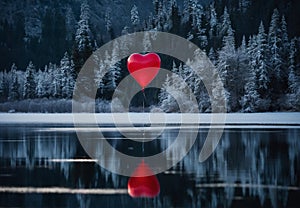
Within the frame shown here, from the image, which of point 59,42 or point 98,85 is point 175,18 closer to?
point 98,85

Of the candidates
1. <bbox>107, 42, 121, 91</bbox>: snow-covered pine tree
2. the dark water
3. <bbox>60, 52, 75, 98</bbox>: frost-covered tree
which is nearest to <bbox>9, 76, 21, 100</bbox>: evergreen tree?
<bbox>60, 52, 75, 98</bbox>: frost-covered tree

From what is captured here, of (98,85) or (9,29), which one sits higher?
(9,29)

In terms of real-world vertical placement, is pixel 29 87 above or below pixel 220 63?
below

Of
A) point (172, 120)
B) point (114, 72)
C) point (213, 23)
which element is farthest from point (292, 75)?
point (213, 23)

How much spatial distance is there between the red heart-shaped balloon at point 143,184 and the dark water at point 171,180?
0.15m

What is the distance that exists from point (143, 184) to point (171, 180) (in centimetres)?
75

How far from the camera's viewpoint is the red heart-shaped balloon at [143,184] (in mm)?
9016

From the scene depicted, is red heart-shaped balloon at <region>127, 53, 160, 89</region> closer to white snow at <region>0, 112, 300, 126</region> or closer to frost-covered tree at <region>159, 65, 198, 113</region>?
white snow at <region>0, 112, 300, 126</region>

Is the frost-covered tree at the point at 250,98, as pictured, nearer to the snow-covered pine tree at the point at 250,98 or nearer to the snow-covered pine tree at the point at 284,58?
the snow-covered pine tree at the point at 250,98

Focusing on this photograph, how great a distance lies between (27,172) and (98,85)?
51358 millimetres

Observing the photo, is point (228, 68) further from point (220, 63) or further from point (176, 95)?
point (176, 95)

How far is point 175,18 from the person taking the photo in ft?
296

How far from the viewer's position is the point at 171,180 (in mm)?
10492

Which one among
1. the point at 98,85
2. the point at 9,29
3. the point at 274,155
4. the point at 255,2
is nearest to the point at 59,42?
the point at 9,29
